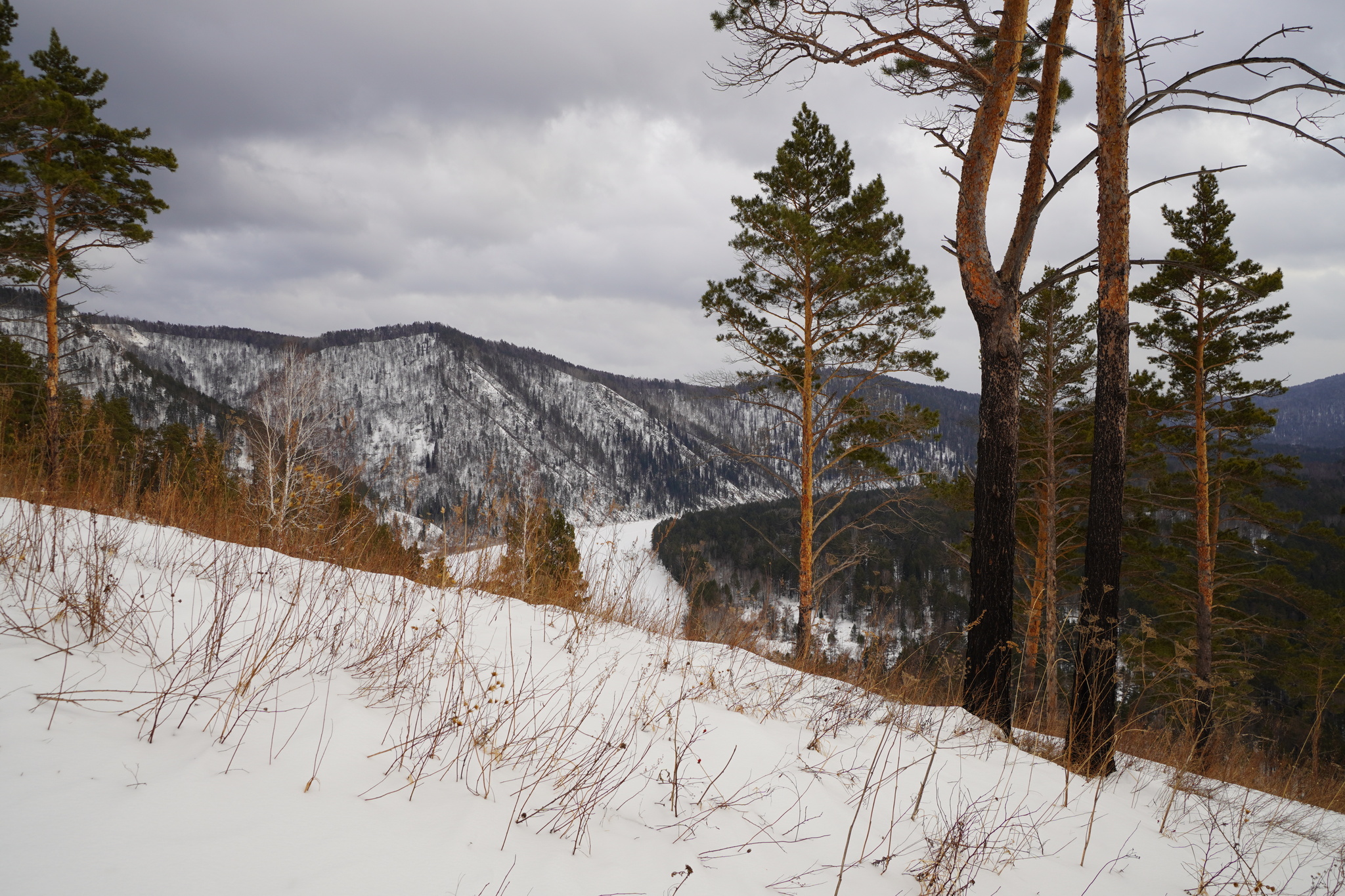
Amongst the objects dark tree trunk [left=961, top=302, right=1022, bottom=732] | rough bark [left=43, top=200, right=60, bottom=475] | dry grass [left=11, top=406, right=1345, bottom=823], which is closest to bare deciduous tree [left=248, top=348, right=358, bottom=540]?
Result: rough bark [left=43, top=200, right=60, bottom=475]

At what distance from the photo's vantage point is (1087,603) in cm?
429

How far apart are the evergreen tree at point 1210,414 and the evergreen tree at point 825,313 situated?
5872 millimetres

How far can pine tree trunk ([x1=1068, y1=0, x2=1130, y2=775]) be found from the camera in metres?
A: 4.31

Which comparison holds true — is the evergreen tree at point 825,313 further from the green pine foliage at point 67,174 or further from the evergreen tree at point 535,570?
the green pine foliage at point 67,174

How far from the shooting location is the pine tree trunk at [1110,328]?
4309mm

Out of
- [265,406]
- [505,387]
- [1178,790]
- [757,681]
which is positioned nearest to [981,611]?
[1178,790]

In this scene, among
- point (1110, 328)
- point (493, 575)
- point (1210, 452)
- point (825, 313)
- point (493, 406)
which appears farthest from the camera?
point (493, 406)

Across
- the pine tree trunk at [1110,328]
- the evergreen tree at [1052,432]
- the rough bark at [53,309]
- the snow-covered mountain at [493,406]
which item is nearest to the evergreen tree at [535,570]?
the pine tree trunk at [1110,328]

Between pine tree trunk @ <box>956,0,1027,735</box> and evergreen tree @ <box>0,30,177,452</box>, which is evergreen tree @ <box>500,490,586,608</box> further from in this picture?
evergreen tree @ <box>0,30,177,452</box>

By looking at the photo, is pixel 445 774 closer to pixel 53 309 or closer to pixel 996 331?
pixel 996 331

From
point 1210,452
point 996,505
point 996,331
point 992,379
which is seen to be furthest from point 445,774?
point 1210,452

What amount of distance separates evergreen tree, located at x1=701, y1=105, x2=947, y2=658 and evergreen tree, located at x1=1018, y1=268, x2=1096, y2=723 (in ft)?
12.1

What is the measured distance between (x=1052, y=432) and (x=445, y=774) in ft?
41.0

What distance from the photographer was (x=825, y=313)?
9.59 meters
